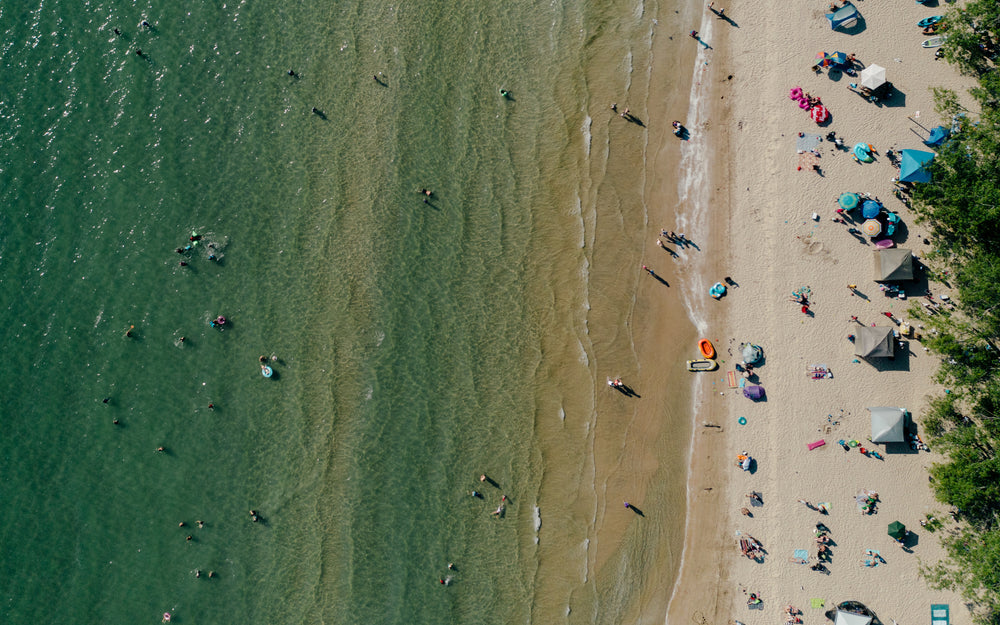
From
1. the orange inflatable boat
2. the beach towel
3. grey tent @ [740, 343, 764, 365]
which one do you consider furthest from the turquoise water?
the beach towel

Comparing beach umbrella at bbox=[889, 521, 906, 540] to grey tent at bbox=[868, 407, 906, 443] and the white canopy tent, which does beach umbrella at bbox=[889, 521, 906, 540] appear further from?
the white canopy tent

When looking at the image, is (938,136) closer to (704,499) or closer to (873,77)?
(873,77)

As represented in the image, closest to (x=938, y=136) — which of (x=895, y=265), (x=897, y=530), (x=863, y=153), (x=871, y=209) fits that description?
(x=863, y=153)

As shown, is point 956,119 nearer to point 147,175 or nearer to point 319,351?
point 319,351

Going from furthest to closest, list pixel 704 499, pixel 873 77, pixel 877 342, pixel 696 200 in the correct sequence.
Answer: pixel 696 200 → pixel 704 499 → pixel 873 77 → pixel 877 342

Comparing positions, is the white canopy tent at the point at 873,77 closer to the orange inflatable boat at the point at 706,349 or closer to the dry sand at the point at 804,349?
the dry sand at the point at 804,349

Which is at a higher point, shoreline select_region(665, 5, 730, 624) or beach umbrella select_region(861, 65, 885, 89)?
Result: beach umbrella select_region(861, 65, 885, 89)
